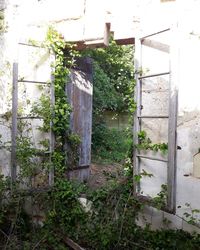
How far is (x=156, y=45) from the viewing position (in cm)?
446

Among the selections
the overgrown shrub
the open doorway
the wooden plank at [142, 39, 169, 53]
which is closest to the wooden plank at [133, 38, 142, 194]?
the wooden plank at [142, 39, 169, 53]

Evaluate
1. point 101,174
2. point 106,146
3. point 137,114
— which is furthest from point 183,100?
point 106,146

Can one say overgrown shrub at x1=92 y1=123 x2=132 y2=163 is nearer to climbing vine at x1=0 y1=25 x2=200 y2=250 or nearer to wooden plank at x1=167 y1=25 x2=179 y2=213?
climbing vine at x1=0 y1=25 x2=200 y2=250

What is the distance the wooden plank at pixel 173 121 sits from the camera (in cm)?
406

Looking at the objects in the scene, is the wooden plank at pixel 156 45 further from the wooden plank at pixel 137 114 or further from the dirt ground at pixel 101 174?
the dirt ground at pixel 101 174

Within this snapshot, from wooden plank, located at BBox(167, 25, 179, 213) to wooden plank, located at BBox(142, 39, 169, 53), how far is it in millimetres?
233

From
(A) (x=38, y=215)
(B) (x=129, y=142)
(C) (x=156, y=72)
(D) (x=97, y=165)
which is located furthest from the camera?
(D) (x=97, y=165)

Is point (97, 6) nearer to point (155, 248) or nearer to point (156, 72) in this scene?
point (156, 72)

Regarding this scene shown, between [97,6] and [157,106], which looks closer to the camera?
[157,106]

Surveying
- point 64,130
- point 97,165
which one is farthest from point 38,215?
point 97,165

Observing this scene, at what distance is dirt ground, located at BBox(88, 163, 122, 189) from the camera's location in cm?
555

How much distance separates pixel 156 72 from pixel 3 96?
8.46 ft

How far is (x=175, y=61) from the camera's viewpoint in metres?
4.07

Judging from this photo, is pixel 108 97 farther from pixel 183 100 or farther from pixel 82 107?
pixel 183 100
